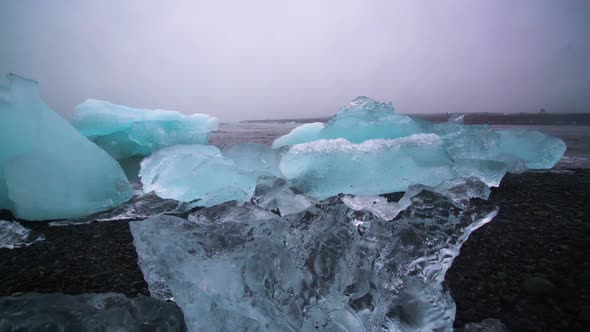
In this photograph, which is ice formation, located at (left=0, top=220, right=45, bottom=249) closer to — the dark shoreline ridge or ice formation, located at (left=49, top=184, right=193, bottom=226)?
the dark shoreline ridge

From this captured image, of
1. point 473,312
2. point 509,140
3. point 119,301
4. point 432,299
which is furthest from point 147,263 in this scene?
point 509,140

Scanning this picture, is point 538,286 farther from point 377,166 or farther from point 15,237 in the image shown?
point 15,237

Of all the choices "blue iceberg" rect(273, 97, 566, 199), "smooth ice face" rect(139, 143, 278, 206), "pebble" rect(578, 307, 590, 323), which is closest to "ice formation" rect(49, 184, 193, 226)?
"smooth ice face" rect(139, 143, 278, 206)

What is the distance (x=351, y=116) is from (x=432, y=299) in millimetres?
Answer: 3519

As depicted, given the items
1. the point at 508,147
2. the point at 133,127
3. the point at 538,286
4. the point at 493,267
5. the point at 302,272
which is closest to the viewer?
the point at 302,272

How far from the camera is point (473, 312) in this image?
1.10 metres

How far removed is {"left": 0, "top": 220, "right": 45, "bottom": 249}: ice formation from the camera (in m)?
1.81

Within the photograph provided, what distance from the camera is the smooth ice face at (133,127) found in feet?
16.6

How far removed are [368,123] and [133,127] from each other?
171 inches

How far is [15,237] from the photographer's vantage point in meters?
1.87

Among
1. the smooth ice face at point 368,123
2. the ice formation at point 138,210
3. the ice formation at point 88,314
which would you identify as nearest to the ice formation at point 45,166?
the ice formation at point 138,210

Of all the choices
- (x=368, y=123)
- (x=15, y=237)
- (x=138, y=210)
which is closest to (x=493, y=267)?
(x=138, y=210)

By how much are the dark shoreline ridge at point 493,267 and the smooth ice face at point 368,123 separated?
225cm

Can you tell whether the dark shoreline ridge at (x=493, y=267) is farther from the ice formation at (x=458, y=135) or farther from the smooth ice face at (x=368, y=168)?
the ice formation at (x=458, y=135)
